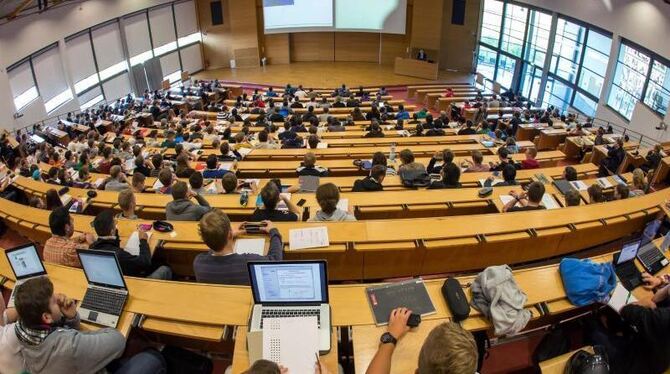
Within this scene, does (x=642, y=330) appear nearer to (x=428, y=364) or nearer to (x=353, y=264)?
(x=428, y=364)

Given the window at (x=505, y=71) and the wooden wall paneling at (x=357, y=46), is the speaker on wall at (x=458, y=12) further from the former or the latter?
the wooden wall paneling at (x=357, y=46)

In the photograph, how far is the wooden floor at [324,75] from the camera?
19094mm

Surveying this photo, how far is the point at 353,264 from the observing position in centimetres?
450

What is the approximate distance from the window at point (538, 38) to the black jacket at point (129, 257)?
16.5 metres

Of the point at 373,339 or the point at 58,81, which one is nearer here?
the point at 373,339

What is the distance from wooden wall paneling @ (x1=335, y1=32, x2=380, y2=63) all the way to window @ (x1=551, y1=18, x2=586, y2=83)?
8701 mm

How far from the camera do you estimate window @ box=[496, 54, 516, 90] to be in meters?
18.4

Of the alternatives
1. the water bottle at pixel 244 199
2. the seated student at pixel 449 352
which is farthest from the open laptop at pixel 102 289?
the seated student at pixel 449 352

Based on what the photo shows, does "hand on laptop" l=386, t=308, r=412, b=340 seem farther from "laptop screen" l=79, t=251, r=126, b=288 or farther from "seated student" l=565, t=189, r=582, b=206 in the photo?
"seated student" l=565, t=189, r=582, b=206

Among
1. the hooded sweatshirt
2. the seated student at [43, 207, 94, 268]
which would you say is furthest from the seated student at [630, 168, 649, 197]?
the seated student at [43, 207, 94, 268]

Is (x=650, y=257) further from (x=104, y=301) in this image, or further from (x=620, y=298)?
(x=104, y=301)

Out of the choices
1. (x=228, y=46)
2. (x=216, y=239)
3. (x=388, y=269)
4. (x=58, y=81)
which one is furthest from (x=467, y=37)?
(x=216, y=239)

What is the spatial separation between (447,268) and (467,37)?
18.1m

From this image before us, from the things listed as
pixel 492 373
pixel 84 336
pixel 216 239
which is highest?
pixel 216 239
